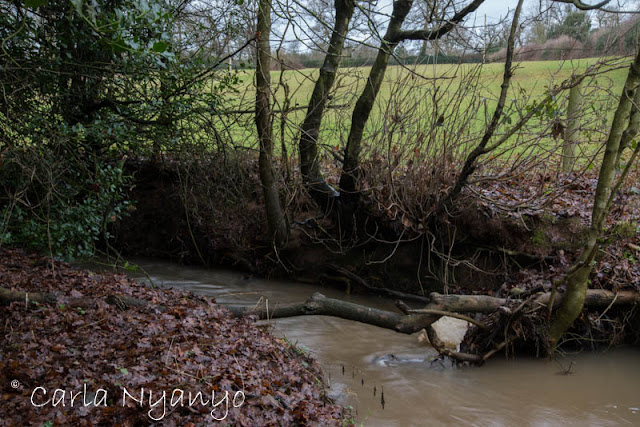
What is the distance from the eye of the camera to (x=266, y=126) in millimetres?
8391

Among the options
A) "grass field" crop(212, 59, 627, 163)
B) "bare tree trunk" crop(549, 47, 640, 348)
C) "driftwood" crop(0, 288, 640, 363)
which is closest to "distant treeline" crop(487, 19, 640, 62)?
"grass field" crop(212, 59, 627, 163)

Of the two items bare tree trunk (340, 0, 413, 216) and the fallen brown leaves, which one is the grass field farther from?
the fallen brown leaves

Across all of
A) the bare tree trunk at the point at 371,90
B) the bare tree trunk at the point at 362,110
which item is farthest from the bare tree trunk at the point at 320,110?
the bare tree trunk at the point at 371,90

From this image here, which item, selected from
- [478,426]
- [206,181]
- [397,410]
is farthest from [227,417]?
[206,181]

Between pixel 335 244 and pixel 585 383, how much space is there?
16.9 feet

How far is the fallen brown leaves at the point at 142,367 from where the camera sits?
12.7ft

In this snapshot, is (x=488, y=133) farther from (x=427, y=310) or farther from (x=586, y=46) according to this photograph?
(x=427, y=310)

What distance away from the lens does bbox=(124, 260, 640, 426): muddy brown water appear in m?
5.69

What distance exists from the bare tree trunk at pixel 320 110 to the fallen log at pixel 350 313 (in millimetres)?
3095

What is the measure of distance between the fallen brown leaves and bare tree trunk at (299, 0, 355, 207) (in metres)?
4.14

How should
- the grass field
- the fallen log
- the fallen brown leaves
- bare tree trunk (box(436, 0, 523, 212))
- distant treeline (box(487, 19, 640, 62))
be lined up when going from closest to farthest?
the fallen brown leaves
the fallen log
bare tree trunk (box(436, 0, 523, 212))
distant treeline (box(487, 19, 640, 62))
the grass field

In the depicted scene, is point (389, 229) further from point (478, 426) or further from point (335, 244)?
point (478, 426)

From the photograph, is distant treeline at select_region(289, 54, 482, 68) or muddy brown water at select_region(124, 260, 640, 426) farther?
distant treeline at select_region(289, 54, 482, 68)

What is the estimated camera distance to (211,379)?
171 inches
